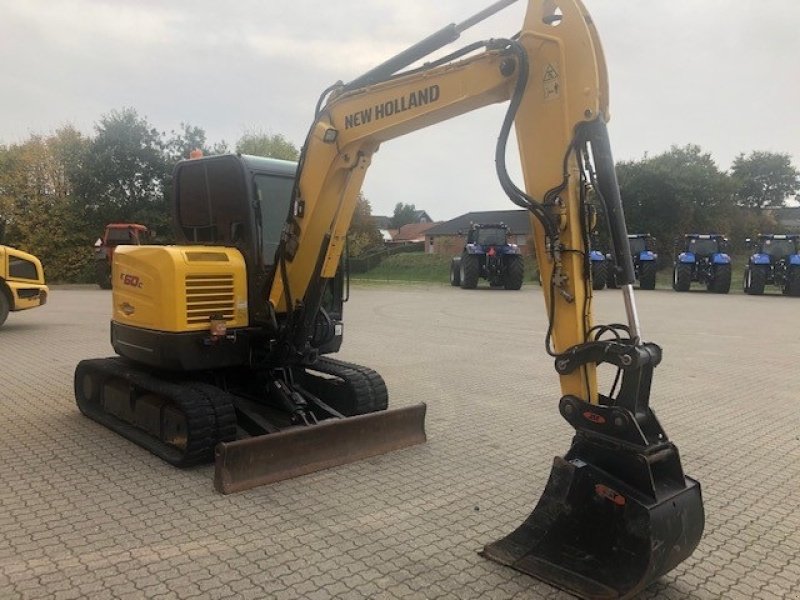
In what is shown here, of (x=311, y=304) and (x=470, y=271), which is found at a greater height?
(x=311, y=304)

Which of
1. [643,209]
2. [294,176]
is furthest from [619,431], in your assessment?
[643,209]

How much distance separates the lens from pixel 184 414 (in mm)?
4762

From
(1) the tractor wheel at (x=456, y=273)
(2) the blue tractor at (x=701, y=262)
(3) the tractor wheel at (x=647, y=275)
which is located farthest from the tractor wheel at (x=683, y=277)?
(1) the tractor wheel at (x=456, y=273)

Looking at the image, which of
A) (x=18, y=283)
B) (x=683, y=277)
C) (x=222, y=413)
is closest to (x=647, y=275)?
(x=683, y=277)

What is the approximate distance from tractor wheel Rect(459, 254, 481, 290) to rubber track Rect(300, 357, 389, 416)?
61.8 feet

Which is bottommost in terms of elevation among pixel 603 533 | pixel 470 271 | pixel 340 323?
pixel 603 533

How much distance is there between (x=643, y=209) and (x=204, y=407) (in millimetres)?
36976

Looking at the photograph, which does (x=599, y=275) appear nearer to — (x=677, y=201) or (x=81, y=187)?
(x=677, y=201)

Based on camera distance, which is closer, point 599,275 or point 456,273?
point 599,275

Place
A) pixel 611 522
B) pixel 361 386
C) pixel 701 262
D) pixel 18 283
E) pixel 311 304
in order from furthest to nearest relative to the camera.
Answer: pixel 701 262
pixel 18 283
pixel 361 386
pixel 311 304
pixel 611 522

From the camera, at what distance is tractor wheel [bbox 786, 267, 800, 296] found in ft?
73.7

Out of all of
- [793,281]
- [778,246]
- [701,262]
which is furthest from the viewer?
[701,262]

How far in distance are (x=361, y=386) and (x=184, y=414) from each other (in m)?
1.49

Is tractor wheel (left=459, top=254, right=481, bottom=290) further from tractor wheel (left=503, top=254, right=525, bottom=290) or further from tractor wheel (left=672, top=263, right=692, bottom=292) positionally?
tractor wheel (left=672, top=263, right=692, bottom=292)
